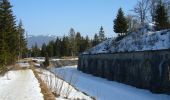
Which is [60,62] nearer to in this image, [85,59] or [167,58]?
[85,59]

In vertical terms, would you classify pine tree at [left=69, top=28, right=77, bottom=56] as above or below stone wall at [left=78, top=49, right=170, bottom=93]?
above

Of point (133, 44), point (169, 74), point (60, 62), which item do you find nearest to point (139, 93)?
point (169, 74)

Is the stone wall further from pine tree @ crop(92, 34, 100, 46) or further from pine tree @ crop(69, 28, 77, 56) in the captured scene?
pine tree @ crop(69, 28, 77, 56)

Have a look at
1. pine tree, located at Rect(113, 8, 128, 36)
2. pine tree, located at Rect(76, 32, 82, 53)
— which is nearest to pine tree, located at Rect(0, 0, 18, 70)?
pine tree, located at Rect(113, 8, 128, 36)

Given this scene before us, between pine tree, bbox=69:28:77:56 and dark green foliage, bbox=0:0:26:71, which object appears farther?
pine tree, bbox=69:28:77:56

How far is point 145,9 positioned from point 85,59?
1620cm

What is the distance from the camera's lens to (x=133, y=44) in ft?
139

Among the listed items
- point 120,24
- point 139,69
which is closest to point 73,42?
point 120,24

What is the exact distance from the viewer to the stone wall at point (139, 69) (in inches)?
1234

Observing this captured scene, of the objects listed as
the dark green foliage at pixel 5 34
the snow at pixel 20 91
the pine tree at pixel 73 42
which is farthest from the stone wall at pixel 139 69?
the pine tree at pixel 73 42

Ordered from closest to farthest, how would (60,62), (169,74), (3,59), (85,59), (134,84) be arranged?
(169,74) < (134,84) < (3,59) < (85,59) < (60,62)

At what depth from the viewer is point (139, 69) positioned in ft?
122

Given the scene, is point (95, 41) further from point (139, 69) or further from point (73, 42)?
point (139, 69)

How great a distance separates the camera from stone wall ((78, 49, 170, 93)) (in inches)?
1234
